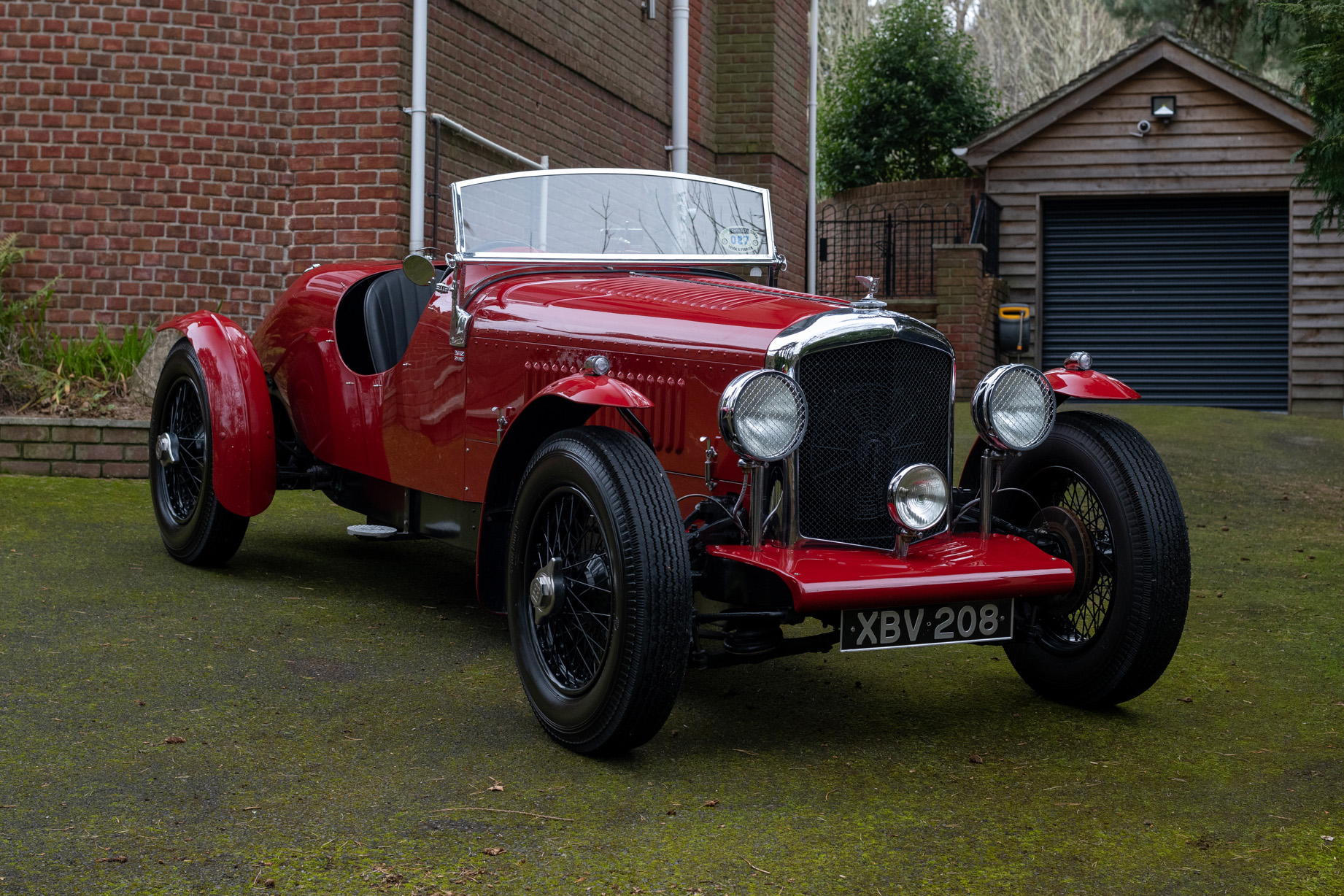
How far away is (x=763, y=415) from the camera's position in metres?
3.32

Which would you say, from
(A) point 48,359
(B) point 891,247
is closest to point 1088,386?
(A) point 48,359

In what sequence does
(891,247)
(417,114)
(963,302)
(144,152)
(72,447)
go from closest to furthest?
(72,447)
(144,152)
(417,114)
(963,302)
(891,247)

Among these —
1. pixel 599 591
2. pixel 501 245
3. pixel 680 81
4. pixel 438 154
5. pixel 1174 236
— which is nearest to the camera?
pixel 599 591

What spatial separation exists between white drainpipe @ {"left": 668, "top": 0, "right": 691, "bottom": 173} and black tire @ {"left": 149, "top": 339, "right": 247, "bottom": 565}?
25.9 feet

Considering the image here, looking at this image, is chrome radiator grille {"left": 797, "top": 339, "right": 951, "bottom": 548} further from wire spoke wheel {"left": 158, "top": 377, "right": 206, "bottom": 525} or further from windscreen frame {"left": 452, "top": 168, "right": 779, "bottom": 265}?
wire spoke wheel {"left": 158, "top": 377, "right": 206, "bottom": 525}

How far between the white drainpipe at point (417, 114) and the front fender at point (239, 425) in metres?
3.52

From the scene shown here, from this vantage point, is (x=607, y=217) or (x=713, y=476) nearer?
(x=713, y=476)

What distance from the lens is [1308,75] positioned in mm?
7633

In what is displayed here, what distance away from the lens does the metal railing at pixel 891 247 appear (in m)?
18.0

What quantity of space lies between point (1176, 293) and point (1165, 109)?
2.42 meters

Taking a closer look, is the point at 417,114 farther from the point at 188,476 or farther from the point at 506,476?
the point at 506,476

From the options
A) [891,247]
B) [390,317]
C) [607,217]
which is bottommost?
[390,317]

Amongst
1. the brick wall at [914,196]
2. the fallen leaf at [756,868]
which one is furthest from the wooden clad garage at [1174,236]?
the fallen leaf at [756,868]

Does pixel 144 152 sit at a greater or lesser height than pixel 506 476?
greater
